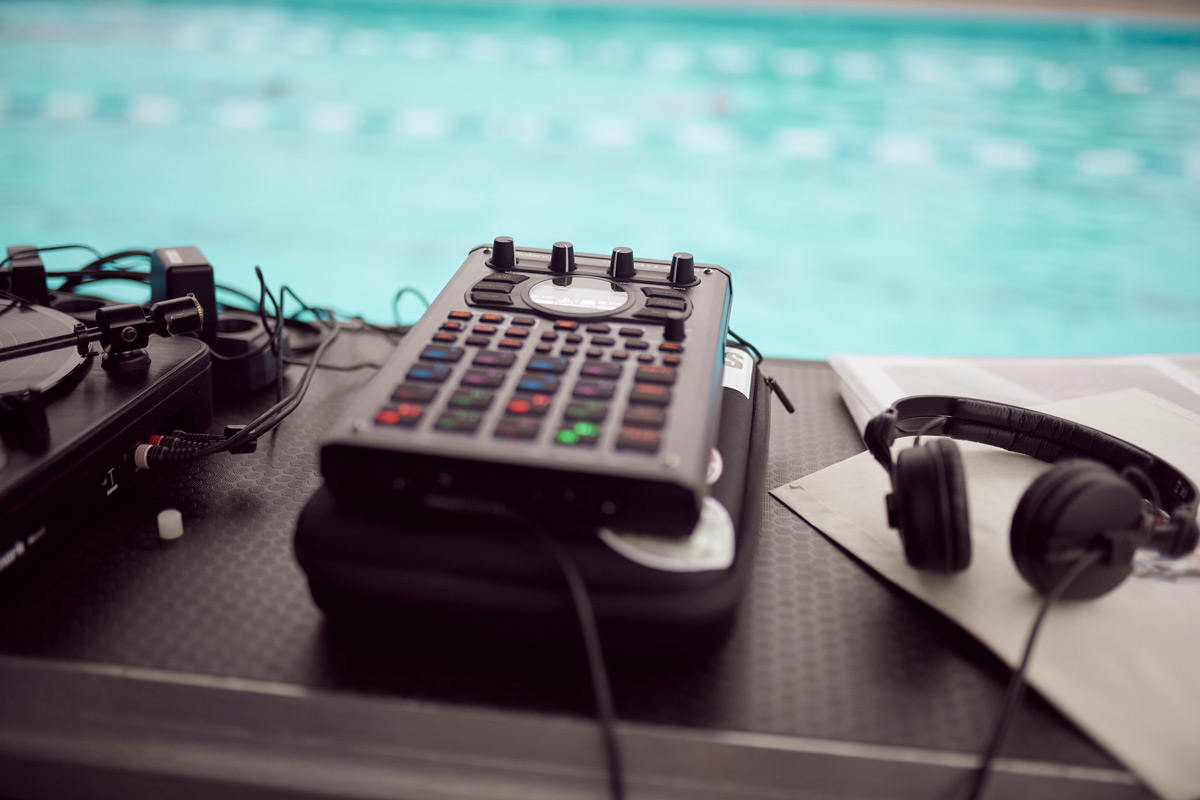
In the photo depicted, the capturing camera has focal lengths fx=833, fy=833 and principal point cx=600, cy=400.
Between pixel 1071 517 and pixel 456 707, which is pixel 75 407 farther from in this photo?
pixel 1071 517

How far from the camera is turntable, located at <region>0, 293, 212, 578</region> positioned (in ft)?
1.20

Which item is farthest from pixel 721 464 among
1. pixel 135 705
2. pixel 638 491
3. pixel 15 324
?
pixel 15 324

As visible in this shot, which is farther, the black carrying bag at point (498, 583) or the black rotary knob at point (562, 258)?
the black rotary knob at point (562, 258)

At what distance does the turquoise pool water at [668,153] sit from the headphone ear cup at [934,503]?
207 centimetres

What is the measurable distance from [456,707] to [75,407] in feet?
0.81

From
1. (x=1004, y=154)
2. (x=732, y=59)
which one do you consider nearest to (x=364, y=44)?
(x=732, y=59)

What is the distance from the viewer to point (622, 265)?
1.61 ft

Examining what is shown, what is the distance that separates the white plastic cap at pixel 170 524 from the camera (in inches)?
16.6

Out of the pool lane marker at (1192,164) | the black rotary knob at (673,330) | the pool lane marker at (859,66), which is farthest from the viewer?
the pool lane marker at (859,66)

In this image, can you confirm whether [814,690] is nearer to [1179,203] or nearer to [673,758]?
[673,758]

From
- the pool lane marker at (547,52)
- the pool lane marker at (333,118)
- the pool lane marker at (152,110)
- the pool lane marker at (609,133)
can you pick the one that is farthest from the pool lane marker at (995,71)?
the pool lane marker at (152,110)

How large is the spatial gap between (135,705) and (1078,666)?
15.3 inches

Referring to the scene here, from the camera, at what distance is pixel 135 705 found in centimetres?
34

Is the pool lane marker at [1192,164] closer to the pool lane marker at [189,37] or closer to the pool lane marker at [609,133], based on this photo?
the pool lane marker at [609,133]
